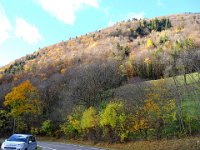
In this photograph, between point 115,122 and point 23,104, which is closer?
point 115,122

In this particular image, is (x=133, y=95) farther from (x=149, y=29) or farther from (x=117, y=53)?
(x=149, y=29)

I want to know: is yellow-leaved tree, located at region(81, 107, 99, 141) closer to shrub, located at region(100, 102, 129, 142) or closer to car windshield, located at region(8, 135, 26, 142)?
shrub, located at region(100, 102, 129, 142)

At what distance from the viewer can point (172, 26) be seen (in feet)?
609

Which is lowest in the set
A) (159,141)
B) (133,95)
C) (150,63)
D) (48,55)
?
(159,141)

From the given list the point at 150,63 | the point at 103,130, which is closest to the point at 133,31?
the point at 150,63

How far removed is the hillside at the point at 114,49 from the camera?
12172 centimetres

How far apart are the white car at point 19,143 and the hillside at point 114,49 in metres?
80.2

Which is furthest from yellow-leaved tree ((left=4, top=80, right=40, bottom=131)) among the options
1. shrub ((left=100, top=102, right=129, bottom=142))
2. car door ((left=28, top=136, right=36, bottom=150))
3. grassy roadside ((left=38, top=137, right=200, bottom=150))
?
car door ((left=28, top=136, right=36, bottom=150))

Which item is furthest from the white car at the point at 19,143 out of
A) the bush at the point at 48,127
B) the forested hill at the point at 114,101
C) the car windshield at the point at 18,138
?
the bush at the point at 48,127

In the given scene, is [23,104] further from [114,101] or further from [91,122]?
[114,101]

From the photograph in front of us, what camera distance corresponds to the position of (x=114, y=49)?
437 ft

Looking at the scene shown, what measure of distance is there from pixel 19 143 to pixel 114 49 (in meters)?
110

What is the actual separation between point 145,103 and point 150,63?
60.2 meters

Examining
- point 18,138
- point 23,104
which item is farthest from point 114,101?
point 23,104
